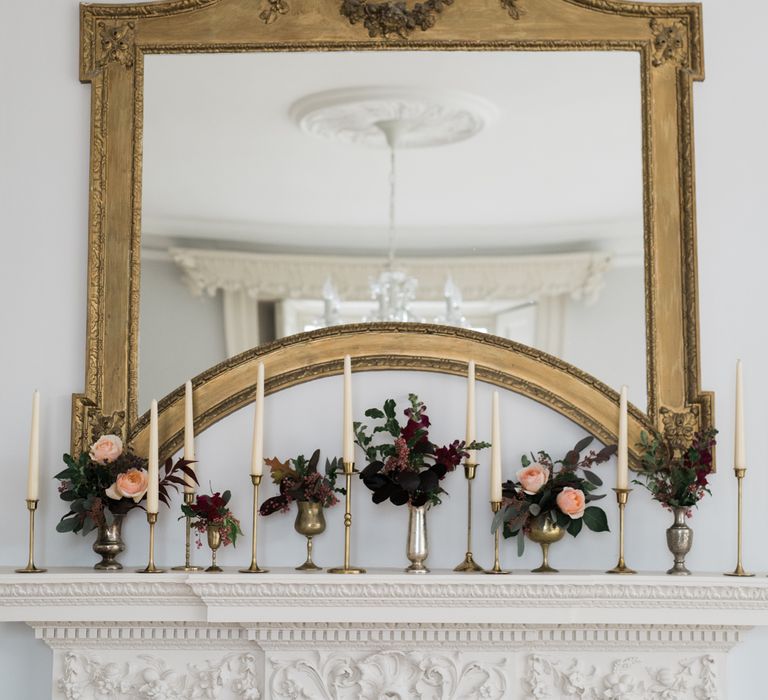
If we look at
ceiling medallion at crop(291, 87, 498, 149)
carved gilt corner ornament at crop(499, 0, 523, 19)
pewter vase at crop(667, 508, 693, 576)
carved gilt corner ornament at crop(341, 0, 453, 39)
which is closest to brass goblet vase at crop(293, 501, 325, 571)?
pewter vase at crop(667, 508, 693, 576)

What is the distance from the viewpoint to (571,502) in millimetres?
2506

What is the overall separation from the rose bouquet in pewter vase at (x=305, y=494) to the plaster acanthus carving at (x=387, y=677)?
9.1 inches

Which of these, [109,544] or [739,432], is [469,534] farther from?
[109,544]

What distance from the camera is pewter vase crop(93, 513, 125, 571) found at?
262cm

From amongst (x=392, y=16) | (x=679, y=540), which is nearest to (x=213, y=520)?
(x=679, y=540)

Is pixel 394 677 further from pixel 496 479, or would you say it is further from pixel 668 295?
pixel 668 295

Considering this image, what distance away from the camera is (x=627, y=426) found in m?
2.69

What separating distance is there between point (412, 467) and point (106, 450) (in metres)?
0.72

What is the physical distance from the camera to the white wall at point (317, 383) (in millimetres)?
2727

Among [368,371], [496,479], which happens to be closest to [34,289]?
[368,371]

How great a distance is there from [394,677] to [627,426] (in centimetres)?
81

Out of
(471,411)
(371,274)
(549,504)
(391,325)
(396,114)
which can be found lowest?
(549,504)

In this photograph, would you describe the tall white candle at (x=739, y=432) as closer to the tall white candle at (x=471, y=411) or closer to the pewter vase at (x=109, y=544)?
the tall white candle at (x=471, y=411)

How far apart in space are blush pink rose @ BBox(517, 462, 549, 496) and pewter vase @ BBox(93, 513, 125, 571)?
942mm
